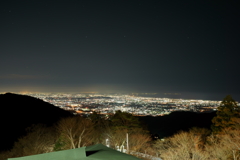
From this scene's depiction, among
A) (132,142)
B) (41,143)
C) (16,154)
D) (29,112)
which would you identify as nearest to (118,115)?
(132,142)

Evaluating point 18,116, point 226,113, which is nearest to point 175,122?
point 226,113

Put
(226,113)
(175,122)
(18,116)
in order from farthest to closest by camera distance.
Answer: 1. (175,122)
2. (18,116)
3. (226,113)

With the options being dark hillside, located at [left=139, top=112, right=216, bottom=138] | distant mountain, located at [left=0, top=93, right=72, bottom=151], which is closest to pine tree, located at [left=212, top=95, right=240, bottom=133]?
dark hillside, located at [left=139, top=112, right=216, bottom=138]

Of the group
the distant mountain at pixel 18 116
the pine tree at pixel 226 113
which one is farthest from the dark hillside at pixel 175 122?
the distant mountain at pixel 18 116

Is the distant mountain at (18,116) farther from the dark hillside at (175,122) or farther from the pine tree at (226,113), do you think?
the pine tree at (226,113)

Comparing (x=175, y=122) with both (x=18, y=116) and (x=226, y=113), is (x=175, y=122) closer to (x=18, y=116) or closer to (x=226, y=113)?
(x=226, y=113)
